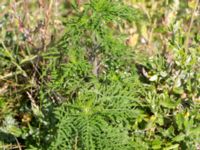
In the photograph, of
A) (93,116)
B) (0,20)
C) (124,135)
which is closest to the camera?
(93,116)

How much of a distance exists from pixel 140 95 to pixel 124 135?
1.28ft

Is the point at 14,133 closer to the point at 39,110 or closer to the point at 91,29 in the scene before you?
the point at 39,110

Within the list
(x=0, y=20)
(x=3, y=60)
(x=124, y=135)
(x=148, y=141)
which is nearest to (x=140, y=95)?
(x=148, y=141)

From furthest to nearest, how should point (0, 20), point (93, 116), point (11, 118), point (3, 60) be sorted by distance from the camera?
point (0, 20) → point (3, 60) → point (11, 118) → point (93, 116)

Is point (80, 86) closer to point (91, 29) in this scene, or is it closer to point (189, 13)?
point (91, 29)

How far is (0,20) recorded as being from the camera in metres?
2.93

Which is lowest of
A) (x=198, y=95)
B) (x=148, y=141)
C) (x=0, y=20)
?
(x=148, y=141)

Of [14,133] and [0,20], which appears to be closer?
[14,133]

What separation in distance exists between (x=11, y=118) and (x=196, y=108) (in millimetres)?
852

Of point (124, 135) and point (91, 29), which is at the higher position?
point (91, 29)

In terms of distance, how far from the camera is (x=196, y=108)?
2371 mm

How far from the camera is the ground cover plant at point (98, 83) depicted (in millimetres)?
1946

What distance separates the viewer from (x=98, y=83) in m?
2.01

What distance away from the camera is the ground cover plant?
6.39 feet
